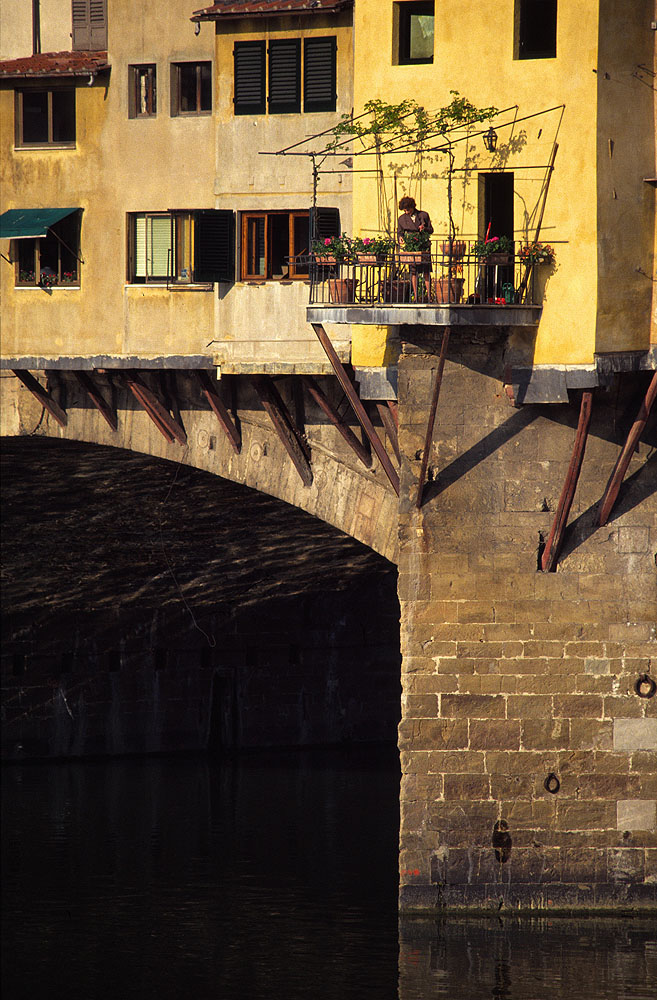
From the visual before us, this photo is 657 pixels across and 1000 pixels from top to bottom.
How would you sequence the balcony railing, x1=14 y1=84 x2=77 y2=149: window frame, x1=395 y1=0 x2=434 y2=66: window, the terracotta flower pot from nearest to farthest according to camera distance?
the balcony railing, the terracotta flower pot, x1=395 y1=0 x2=434 y2=66: window, x1=14 y1=84 x2=77 y2=149: window frame

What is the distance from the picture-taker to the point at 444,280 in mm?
26312

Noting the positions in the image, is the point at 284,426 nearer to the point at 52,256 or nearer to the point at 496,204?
the point at 52,256

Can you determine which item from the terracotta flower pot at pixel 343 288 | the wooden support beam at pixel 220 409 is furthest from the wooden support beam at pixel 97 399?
A: the terracotta flower pot at pixel 343 288

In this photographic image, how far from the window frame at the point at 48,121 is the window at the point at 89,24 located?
2.59 feet

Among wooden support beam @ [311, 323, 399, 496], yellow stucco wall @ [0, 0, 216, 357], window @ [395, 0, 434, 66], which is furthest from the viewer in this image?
yellow stucco wall @ [0, 0, 216, 357]

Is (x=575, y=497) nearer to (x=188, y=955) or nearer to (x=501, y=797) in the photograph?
(x=501, y=797)

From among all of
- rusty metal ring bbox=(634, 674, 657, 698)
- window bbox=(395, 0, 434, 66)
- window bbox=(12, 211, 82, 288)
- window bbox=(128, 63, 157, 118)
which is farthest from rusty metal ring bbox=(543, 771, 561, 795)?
window bbox=(128, 63, 157, 118)

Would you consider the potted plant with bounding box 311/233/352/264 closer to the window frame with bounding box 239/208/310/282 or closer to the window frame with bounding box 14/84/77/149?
the window frame with bounding box 239/208/310/282

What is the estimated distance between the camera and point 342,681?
46781 millimetres

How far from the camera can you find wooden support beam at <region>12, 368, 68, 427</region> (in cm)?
3319

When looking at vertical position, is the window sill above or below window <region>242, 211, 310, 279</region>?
above

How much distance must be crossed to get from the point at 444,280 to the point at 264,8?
5566 millimetres

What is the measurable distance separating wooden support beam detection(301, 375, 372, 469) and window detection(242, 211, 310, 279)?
64.7 inches

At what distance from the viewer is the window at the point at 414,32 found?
2695 cm
